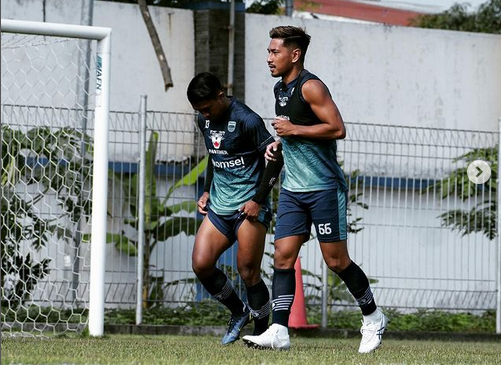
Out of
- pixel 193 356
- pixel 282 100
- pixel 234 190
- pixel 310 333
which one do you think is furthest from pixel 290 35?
pixel 310 333

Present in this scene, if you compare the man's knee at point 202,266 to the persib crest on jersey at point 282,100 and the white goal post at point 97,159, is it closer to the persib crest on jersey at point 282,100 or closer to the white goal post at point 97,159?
the white goal post at point 97,159

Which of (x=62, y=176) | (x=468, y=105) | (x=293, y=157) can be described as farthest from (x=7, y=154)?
(x=468, y=105)

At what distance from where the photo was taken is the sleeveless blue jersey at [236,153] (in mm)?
8055

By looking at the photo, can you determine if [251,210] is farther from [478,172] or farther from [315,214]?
[478,172]

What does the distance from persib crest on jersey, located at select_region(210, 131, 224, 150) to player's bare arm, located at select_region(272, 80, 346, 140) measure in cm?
91

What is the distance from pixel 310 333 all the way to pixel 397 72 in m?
7.34

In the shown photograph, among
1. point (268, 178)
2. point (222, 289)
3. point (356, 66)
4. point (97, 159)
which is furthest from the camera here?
point (356, 66)

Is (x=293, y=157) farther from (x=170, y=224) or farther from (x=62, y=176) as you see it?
(x=170, y=224)

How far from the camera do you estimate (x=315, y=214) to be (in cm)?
737

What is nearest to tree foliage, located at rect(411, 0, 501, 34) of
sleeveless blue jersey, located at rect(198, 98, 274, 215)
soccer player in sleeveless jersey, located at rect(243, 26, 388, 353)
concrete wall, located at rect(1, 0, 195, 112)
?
concrete wall, located at rect(1, 0, 195, 112)

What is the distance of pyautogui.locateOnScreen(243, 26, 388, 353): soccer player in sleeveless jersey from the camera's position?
7289 mm

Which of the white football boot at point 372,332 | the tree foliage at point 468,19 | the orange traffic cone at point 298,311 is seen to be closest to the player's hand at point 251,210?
the white football boot at point 372,332

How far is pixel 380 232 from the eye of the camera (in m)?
13.7

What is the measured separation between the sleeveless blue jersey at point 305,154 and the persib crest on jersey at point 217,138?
2.50 feet
